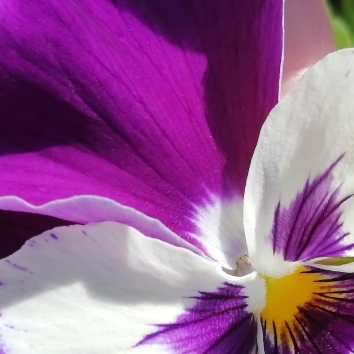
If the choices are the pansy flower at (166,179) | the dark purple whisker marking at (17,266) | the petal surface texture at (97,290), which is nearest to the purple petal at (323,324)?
the pansy flower at (166,179)

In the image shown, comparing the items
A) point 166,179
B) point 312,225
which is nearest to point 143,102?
point 166,179

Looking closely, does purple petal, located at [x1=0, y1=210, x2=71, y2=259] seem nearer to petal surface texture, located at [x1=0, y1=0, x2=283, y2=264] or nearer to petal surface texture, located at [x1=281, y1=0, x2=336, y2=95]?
petal surface texture, located at [x1=0, y1=0, x2=283, y2=264]

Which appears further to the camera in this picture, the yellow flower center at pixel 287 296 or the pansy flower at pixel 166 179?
the yellow flower center at pixel 287 296

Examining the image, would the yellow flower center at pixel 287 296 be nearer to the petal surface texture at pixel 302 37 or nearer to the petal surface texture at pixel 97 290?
the petal surface texture at pixel 97 290

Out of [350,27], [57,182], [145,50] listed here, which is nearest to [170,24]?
[145,50]

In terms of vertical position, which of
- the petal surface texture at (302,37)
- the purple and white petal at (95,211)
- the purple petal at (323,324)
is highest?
the petal surface texture at (302,37)

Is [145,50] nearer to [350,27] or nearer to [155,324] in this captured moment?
[155,324]
